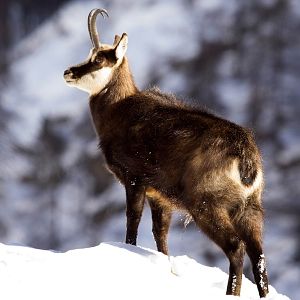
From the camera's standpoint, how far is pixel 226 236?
10.4 m

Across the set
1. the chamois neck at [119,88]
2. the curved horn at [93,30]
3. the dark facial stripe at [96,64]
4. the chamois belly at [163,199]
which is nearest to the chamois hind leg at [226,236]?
the chamois belly at [163,199]

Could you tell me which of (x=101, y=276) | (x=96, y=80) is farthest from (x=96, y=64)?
(x=101, y=276)

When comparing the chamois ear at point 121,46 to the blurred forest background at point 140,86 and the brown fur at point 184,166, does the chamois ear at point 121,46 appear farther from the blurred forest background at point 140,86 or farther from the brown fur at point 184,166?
the blurred forest background at point 140,86

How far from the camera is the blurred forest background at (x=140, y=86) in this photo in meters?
54.7

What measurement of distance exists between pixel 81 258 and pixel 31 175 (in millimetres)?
51261

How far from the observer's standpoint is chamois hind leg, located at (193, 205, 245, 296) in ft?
34.2

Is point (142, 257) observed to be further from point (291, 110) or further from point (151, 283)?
point (291, 110)

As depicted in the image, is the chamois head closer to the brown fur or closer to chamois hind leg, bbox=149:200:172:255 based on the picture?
the brown fur

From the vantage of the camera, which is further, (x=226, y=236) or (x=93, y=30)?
(x=93, y=30)

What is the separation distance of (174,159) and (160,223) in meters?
1.61

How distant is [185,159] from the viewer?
10.9m

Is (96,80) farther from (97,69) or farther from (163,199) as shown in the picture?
(163,199)

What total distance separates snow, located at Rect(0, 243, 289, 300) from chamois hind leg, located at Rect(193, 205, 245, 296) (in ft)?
0.78

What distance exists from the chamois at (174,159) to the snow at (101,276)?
2.17ft
